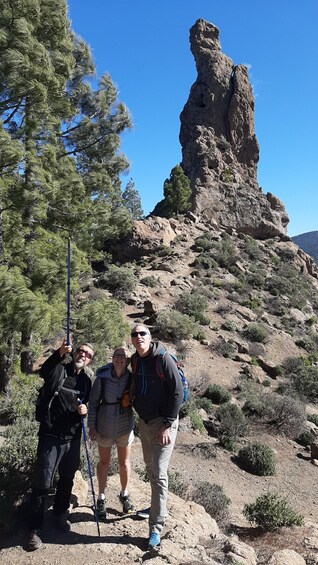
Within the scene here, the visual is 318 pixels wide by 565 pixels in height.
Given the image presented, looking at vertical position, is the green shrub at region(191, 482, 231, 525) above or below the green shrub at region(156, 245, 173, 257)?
below

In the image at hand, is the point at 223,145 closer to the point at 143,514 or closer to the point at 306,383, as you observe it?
the point at 306,383

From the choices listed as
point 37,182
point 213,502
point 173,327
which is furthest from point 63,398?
point 173,327

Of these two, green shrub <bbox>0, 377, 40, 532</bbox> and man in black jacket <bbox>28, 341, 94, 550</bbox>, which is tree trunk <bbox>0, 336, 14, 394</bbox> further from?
man in black jacket <bbox>28, 341, 94, 550</bbox>

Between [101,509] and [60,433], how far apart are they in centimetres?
105

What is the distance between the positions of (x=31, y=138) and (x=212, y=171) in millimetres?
36260

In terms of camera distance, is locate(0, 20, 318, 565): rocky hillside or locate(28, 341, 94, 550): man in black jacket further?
locate(0, 20, 318, 565): rocky hillside

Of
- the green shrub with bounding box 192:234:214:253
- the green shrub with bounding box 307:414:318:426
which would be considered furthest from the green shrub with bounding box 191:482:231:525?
the green shrub with bounding box 192:234:214:253

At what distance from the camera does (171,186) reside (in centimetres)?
3594

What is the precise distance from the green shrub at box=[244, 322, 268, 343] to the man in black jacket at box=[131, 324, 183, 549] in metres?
18.8

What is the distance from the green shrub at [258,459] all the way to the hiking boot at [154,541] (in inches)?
298

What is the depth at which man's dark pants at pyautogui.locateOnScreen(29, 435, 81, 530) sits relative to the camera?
353cm

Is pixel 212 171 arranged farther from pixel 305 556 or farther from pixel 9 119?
pixel 305 556

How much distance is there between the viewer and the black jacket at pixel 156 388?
11.5 feet

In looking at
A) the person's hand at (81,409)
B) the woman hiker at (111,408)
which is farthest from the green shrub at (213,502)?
the person's hand at (81,409)
